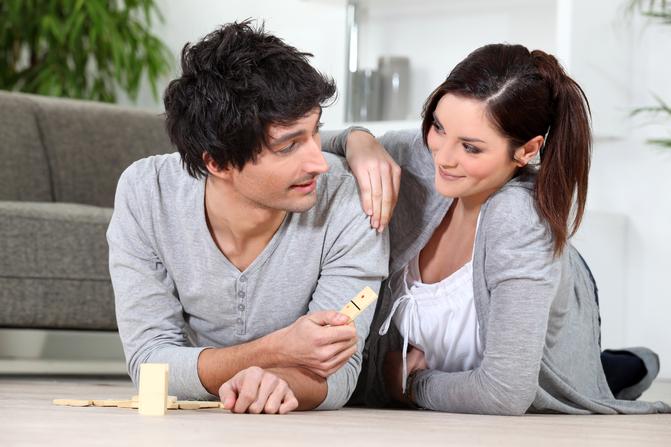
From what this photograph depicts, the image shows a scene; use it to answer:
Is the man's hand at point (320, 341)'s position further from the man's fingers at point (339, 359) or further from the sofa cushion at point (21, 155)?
the sofa cushion at point (21, 155)

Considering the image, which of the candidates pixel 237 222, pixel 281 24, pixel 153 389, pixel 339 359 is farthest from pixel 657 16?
pixel 153 389

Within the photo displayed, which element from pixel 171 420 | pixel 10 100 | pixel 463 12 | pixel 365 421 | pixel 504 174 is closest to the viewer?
pixel 171 420

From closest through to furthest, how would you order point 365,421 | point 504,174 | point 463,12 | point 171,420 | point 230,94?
point 171,420
point 365,421
point 230,94
point 504,174
point 463,12

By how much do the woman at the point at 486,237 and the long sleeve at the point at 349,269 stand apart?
4cm

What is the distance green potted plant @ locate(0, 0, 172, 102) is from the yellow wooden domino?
2839 millimetres

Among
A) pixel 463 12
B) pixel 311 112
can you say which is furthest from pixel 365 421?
pixel 463 12

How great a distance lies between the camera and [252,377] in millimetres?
1582

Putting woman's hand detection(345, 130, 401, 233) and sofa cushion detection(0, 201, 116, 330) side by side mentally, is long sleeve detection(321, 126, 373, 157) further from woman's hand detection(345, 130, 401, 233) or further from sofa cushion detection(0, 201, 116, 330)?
sofa cushion detection(0, 201, 116, 330)

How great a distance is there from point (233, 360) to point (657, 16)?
1.95 meters

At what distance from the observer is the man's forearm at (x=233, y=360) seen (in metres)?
1.67

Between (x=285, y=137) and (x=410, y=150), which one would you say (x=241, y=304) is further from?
(x=410, y=150)

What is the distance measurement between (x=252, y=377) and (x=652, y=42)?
2259 millimetres

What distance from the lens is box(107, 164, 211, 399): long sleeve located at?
5.85 feet

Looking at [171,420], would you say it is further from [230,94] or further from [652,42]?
[652,42]
